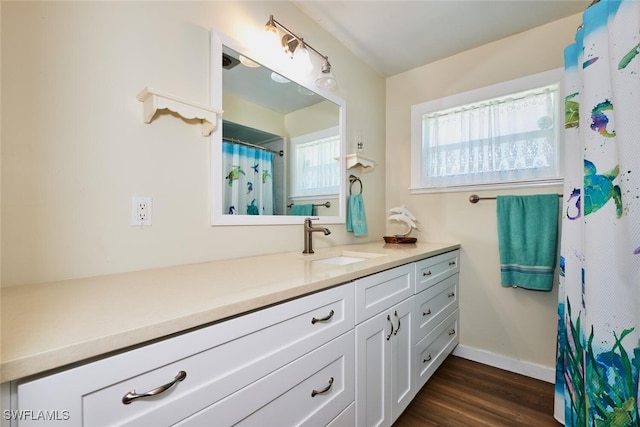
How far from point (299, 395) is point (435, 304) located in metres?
1.24

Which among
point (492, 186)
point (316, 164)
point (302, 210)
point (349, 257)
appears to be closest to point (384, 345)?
point (349, 257)

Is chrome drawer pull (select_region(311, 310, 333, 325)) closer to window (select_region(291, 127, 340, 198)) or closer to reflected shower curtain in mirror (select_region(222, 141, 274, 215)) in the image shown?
reflected shower curtain in mirror (select_region(222, 141, 274, 215))

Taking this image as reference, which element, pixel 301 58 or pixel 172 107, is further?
pixel 301 58

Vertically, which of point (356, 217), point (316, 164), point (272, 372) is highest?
point (316, 164)

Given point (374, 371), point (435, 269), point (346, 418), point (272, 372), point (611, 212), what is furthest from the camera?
point (435, 269)

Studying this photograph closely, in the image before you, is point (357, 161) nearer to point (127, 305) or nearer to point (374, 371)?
point (374, 371)

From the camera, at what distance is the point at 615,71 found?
3.09 feet

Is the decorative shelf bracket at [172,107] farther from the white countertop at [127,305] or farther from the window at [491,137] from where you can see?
the window at [491,137]

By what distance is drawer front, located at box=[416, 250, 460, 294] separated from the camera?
5.23 ft

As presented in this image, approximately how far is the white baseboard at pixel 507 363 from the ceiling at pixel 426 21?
7.63ft

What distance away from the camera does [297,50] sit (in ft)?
5.34

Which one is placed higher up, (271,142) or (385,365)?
(271,142)

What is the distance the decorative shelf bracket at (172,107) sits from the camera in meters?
1.02

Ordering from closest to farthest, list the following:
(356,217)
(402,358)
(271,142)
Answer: (402,358), (271,142), (356,217)
